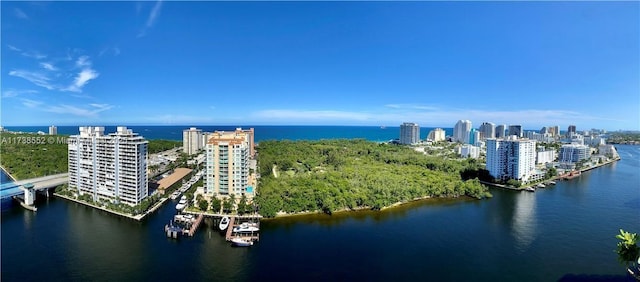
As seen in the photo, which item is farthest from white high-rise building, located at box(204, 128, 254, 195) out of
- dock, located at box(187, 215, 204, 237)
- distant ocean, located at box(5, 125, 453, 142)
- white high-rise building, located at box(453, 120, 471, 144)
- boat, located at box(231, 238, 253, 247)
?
distant ocean, located at box(5, 125, 453, 142)

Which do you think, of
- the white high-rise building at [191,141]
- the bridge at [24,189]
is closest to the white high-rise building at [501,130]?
the white high-rise building at [191,141]

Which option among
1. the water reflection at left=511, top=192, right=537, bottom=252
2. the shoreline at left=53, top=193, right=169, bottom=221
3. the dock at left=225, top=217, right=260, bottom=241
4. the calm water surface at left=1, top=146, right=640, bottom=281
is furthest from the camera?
the shoreline at left=53, top=193, right=169, bottom=221

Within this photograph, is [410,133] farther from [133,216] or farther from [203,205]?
[133,216]

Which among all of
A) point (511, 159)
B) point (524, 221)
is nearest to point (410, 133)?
point (511, 159)

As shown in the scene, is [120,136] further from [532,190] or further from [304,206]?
[532,190]

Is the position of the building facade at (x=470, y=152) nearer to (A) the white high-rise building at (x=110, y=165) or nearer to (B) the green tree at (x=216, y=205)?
(B) the green tree at (x=216, y=205)

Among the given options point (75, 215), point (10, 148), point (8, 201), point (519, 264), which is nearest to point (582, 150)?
point (519, 264)

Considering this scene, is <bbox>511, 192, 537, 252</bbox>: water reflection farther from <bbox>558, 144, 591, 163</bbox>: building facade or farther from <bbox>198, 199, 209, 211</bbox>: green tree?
<bbox>558, 144, 591, 163</bbox>: building facade
